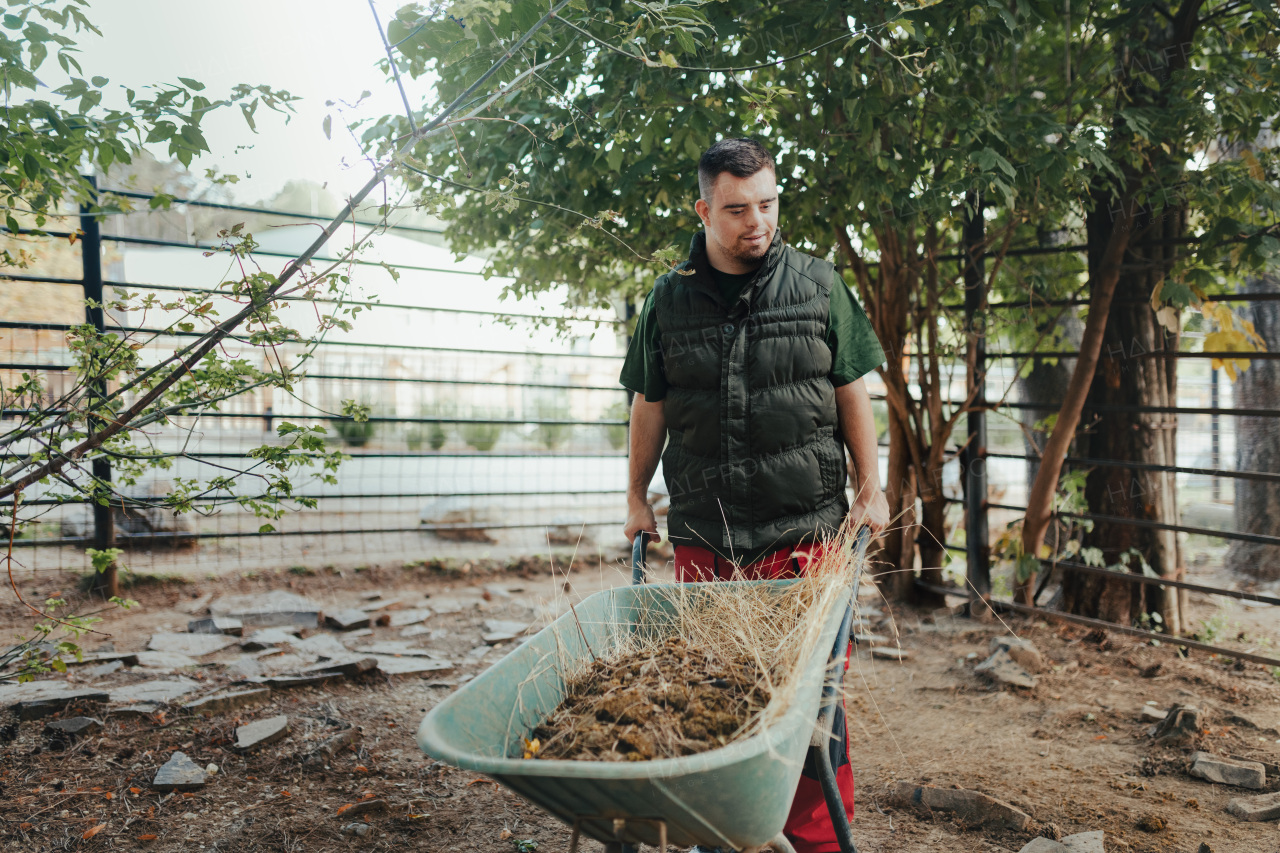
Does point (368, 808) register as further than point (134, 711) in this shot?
No

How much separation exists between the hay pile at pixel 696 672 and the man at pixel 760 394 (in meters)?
0.22

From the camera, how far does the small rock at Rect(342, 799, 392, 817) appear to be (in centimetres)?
223

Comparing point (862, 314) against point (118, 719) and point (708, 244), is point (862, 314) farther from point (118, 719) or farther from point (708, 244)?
point (118, 719)

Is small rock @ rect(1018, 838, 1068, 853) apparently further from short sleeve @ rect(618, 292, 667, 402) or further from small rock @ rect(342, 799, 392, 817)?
small rock @ rect(342, 799, 392, 817)

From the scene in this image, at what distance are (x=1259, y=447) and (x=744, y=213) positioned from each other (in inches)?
178

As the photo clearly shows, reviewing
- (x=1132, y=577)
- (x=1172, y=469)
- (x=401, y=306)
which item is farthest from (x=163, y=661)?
(x=1172, y=469)

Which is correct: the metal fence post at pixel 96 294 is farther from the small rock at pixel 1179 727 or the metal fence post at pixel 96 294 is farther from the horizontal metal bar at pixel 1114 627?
the small rock at pixel 1179 727

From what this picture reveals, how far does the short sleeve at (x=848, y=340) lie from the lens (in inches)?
75.7

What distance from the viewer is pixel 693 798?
1.00 metres

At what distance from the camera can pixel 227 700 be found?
2.88 m

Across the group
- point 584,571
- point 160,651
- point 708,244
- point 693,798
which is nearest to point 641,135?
point 708,244

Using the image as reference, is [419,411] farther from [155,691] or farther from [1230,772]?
[1230,772]

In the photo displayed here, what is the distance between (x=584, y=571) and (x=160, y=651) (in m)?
2.60

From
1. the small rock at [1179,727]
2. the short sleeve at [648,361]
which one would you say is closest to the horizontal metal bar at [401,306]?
the short sleeve at [648,361]
